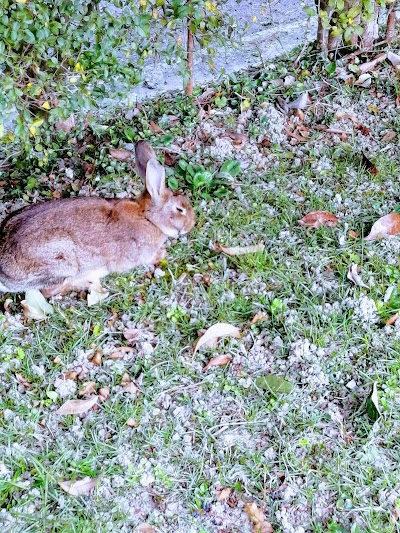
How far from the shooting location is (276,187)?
14.3 ft

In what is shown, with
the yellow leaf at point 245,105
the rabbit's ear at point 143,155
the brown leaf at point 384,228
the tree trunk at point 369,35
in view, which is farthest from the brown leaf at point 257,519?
the tree trunk at point 369,35

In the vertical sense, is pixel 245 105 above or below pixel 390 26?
below

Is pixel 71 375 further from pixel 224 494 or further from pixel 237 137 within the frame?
pixel 237 137

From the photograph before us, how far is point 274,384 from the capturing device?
3.22 metres

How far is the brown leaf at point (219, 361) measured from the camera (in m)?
3.34

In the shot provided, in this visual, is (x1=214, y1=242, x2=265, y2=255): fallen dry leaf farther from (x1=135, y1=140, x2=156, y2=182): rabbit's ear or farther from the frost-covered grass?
(x1=135, y1=140, x2=156, y2=182): rabbit's ear

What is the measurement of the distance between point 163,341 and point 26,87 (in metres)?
1.57

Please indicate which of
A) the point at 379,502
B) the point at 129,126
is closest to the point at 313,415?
the point at 379,502

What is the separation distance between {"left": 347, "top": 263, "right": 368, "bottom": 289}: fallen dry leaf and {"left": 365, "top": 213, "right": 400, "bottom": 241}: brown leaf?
26 cm

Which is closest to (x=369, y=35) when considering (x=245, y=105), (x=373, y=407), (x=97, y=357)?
(x=245, y=105)

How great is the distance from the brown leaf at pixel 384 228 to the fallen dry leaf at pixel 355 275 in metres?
0.26

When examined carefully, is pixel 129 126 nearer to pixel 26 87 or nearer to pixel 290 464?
pixel 26 87

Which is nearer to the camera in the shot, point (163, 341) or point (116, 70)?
point (163, 341)

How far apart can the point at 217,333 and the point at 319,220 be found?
3.47ft
